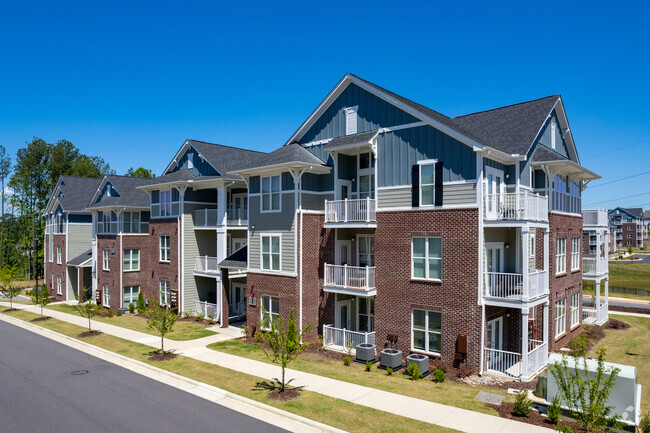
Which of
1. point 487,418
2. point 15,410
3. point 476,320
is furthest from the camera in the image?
point 476,320

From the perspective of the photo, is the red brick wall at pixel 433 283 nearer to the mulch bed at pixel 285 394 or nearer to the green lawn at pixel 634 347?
the mulch bed at pixel 285 394

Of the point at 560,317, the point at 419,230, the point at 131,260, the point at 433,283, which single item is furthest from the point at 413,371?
the point at 131,260

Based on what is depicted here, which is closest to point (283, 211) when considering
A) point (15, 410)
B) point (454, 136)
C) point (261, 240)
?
point (261, 240)

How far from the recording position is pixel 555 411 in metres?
11.6

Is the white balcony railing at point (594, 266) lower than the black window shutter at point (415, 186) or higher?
lower

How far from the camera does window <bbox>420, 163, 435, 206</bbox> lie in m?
17.8

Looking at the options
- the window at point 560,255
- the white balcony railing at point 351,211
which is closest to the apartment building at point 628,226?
the window at point 560,255

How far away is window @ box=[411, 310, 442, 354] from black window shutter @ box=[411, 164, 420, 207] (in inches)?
178

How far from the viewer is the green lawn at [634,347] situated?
16250mm

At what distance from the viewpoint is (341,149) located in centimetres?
2039

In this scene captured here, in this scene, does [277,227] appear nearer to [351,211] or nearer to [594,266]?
[351,211]

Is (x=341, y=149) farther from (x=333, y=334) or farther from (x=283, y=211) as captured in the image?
(x=333, y=334)

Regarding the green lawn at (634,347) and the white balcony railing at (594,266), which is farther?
the white balcony railing at (594,266)

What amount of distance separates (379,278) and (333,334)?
381cm
